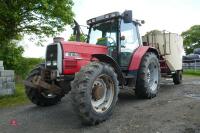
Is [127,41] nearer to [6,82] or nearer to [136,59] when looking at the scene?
[136,59]

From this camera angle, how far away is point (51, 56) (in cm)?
821

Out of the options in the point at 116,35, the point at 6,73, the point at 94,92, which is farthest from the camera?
the point at 6,73

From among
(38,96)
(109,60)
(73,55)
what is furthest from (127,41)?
(38,96)

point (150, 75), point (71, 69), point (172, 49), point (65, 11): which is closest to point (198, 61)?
point (65, 11)

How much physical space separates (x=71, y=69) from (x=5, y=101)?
4412 mm

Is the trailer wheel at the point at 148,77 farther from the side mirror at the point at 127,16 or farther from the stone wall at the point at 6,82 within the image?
the stone wall at the point at 6,82

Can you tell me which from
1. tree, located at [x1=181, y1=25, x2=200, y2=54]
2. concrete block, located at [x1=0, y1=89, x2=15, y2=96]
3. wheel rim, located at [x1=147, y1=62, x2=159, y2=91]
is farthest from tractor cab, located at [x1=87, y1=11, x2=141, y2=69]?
tree, located at [x1=181, y1=25, x2=200, y2=54]

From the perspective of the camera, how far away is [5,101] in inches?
445

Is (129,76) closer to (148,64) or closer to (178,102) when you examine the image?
(148,64)

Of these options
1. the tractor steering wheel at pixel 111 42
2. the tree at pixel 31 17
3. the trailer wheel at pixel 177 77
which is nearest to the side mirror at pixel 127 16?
the tractor steering wheel at pixel 111 42

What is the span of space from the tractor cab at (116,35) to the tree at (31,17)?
31.2ft

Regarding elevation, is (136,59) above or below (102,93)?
above

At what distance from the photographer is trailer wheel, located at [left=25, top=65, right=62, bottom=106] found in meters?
8.71

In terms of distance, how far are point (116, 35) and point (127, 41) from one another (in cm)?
51
